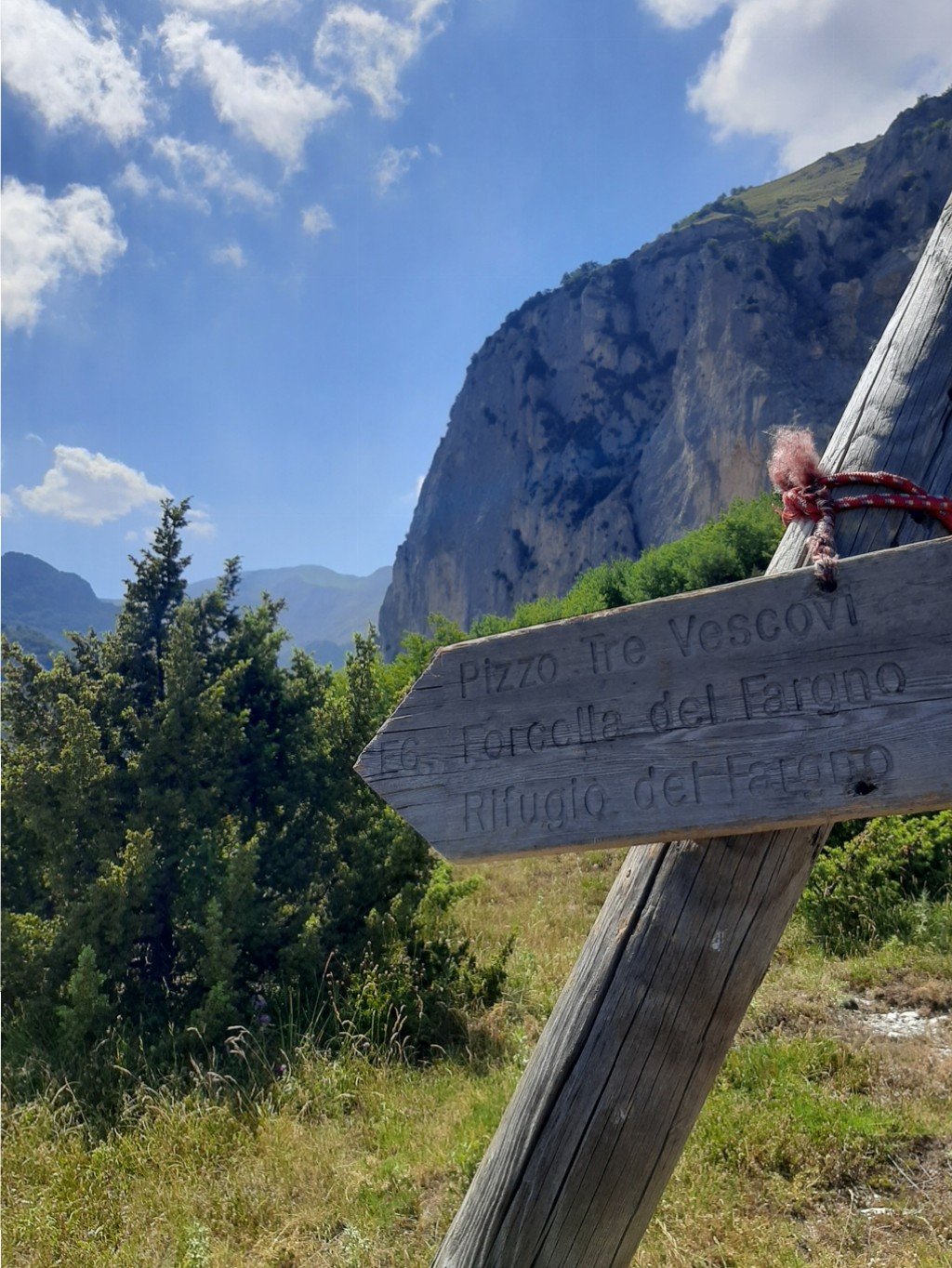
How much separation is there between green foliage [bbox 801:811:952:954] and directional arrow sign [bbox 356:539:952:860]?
4.40 metres

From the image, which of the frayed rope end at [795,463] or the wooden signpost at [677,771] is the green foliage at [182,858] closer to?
the wooden signpost at [677,771]

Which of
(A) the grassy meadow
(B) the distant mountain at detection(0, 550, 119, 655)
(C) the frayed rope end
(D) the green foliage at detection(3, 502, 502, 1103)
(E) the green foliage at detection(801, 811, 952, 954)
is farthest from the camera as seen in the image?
(B) the distant mountain at detection(0, 550, 119, 655)

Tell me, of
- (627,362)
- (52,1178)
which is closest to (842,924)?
(52,1178)

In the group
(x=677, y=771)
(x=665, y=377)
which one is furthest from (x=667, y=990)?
(x=665, y=377)

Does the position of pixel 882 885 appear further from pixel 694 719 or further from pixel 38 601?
pixel 38 601

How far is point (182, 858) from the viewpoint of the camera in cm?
489

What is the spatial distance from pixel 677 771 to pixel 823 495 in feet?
1.74

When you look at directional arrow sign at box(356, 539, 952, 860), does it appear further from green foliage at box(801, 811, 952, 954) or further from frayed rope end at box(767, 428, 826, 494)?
green foliage at box(801, 811, 952, 954)

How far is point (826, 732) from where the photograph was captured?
3.57 feet

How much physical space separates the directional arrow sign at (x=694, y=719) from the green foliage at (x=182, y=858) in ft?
11.6

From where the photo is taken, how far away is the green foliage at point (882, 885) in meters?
4.84

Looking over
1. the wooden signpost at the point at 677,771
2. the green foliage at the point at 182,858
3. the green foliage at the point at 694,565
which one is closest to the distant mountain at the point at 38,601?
the green foliage at the point at 694,565

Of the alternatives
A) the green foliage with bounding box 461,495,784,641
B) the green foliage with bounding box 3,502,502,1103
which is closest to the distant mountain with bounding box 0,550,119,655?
the green foliage with bounding box 461,495,784,641

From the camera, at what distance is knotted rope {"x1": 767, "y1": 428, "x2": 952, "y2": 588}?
1.20 m
